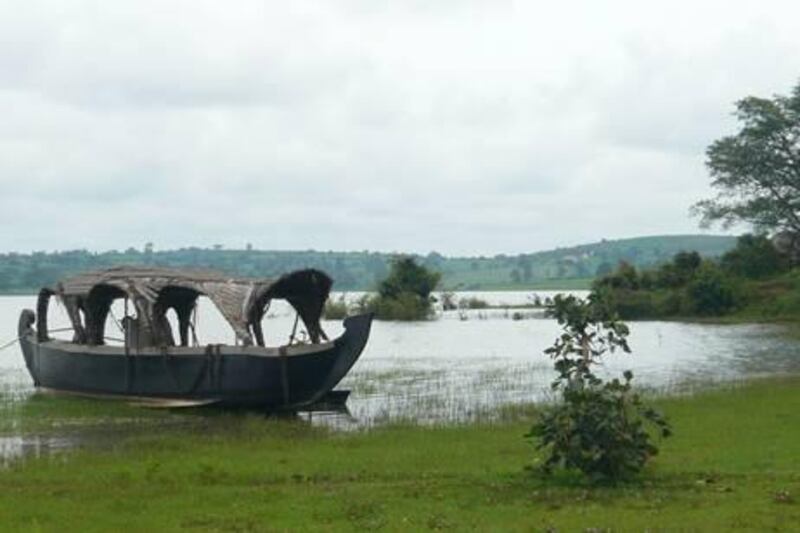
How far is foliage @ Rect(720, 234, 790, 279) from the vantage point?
264 feet

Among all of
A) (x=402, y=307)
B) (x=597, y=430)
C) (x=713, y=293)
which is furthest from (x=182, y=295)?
(x=402, y=307)

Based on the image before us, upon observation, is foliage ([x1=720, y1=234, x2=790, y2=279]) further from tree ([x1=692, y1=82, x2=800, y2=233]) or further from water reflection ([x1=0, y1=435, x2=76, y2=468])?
water reflection ([x1=0, y1=435, x2=76, y2=468])

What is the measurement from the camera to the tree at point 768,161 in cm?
7856

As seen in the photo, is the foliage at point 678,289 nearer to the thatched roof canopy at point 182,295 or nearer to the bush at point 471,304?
the bush at point 471,304

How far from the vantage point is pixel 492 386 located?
112 feet

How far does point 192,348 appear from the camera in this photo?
3000cm

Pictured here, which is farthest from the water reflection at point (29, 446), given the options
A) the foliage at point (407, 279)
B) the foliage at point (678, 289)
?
the foliage at point (407, 279)

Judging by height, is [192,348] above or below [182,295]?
below

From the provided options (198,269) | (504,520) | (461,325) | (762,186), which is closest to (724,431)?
(504,520)

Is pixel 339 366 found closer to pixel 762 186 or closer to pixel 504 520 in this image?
pixel 504 520

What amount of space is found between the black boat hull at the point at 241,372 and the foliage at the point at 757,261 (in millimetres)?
55594

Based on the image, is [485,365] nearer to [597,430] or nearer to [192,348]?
[192,348]

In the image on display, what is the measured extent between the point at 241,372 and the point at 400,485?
14003mm

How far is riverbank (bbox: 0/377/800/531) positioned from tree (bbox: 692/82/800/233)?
58.6 metres
